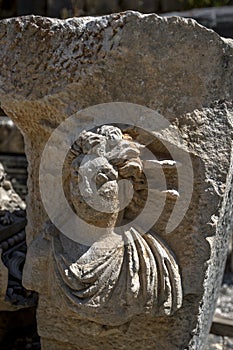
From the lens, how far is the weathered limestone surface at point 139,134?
142cm

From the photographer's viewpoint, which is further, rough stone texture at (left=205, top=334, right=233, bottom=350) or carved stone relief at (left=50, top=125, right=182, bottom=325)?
rough stone texture at (left=205, top=334, right=233, bottom=350)

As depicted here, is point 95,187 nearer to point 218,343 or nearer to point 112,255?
point 112,255

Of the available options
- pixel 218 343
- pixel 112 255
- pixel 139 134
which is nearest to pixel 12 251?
pixel 112 255

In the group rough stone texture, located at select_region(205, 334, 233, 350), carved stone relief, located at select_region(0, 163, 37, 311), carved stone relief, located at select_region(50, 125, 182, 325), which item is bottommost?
rough stone texture, located at select_region(205, 334, 233, 350)

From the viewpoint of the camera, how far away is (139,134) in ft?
4.79

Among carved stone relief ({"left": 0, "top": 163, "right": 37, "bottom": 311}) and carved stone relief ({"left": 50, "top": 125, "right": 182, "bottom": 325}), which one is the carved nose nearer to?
carved stone relief ({"left": 50, "top": 125, "right": 182, "bottom": 325})

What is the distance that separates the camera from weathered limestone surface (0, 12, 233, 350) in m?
1.42

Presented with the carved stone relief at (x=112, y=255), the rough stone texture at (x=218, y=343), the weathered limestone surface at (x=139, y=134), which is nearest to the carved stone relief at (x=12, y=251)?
the weathered limestone surface at (x=139, y=134)

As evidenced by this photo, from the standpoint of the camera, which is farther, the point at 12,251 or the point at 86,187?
the point at 12,251

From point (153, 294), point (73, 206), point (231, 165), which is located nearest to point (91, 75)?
point (73, 206)

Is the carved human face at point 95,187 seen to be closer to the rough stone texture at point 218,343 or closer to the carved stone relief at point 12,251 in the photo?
the carved stone relief at point 12,251

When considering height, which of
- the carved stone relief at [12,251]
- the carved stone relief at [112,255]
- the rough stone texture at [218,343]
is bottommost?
the rough stone texture at [218,343]

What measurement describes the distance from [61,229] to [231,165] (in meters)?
0.57

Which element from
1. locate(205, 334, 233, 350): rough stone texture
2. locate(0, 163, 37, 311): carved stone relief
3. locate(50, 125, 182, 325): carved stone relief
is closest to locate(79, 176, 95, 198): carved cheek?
locate(50, 125, 182, 325): carved stone relief
